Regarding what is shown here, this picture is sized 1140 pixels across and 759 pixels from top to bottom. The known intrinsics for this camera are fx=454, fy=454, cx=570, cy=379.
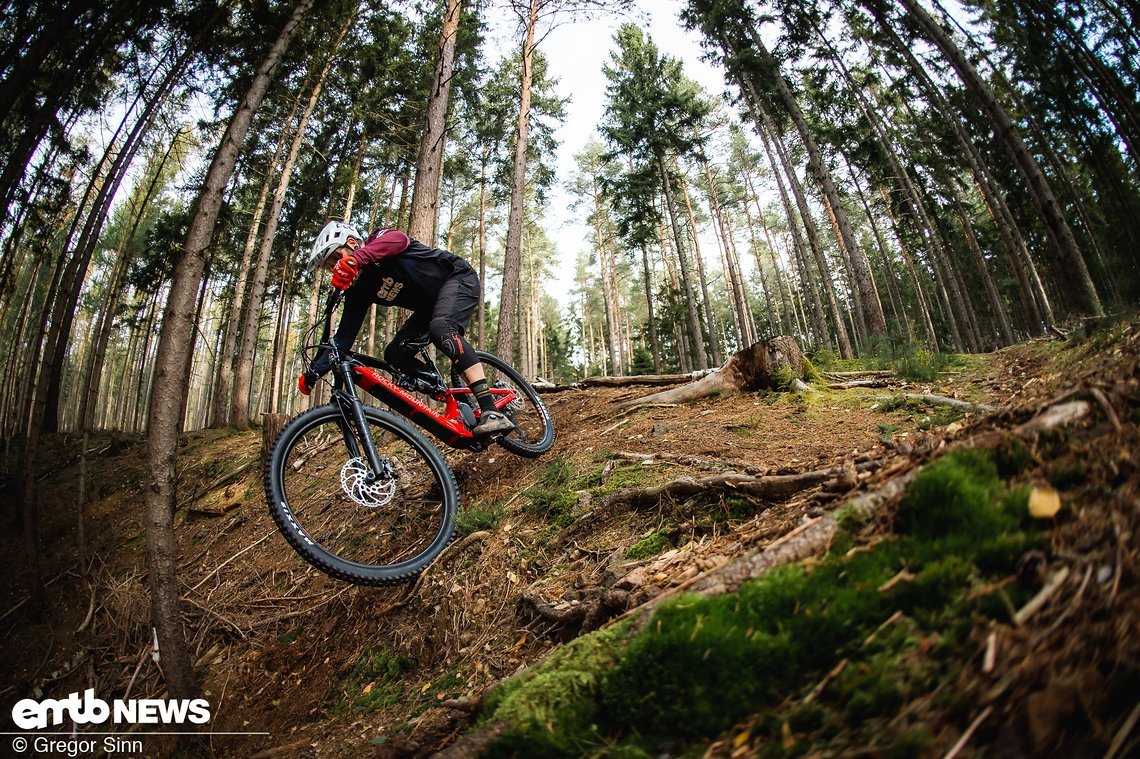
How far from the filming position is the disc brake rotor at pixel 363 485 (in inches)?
131

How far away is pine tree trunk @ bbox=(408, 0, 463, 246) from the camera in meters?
6.57

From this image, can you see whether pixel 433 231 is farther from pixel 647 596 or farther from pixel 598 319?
pixel 598 319

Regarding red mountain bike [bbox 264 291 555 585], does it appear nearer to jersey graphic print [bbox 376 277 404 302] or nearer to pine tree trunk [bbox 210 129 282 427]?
jersey graphic print [bbox 376 277 404 302]

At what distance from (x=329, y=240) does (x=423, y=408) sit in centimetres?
154

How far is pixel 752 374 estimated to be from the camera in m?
5.69

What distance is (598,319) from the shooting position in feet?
138

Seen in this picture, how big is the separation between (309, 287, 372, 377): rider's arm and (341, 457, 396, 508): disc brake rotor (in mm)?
780

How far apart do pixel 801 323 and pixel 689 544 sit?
146 feet

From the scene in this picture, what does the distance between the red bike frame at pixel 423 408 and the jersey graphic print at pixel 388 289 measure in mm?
783

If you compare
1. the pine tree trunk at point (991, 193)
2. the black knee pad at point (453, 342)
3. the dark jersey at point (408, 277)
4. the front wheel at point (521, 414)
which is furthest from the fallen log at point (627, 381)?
the pine tree trunk at point (991, 193)

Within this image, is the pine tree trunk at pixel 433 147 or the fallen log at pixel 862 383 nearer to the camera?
the fallen log at pixel 862 383

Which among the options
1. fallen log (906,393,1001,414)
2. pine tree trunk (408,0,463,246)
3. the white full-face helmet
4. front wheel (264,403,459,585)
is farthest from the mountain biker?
fallen log (906,393,1001,414)

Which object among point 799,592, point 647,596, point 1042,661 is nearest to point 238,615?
point 647,596

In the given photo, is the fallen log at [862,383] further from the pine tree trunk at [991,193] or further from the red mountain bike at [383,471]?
the pine tree trunk at [991,193]
